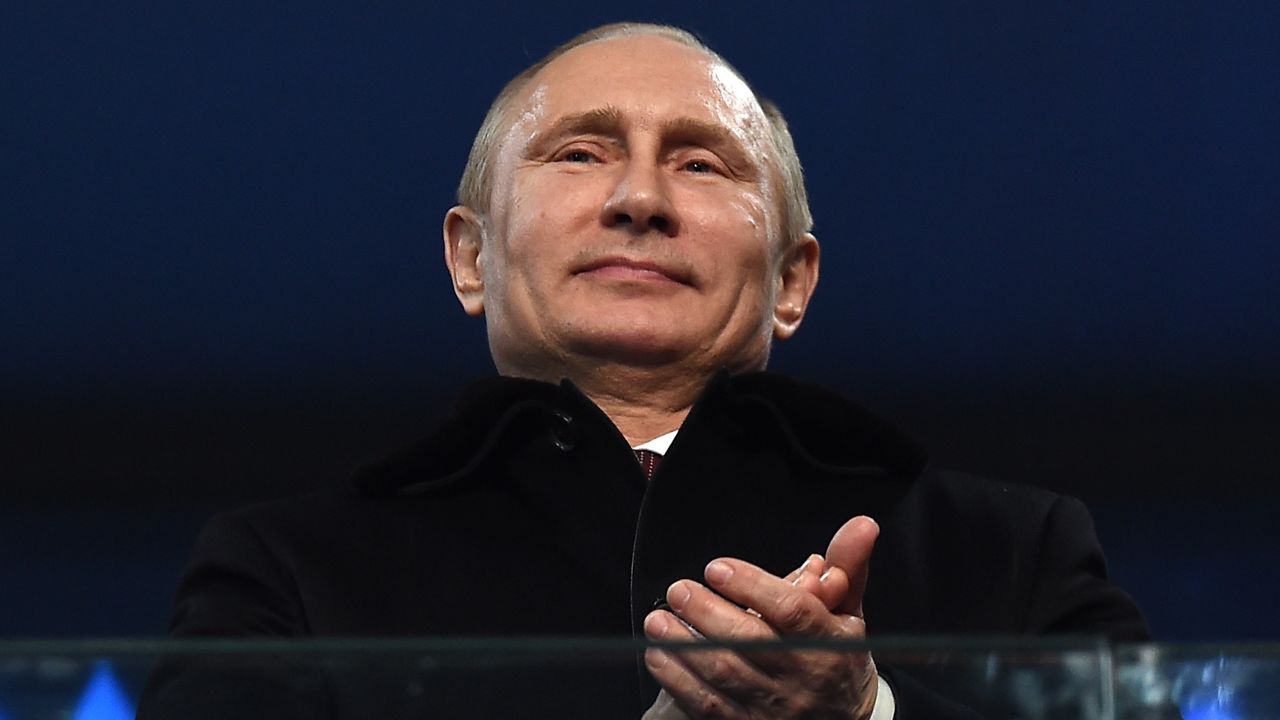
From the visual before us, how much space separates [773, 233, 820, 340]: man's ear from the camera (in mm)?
1313

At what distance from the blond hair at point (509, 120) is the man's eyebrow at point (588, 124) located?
0.21 feet

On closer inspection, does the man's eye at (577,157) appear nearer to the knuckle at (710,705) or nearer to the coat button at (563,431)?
the coat button at (563,431)

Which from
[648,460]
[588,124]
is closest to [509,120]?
[588,124]

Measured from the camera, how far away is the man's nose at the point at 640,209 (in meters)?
1.18

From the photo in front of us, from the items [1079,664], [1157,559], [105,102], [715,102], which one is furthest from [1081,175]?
[1079,664]

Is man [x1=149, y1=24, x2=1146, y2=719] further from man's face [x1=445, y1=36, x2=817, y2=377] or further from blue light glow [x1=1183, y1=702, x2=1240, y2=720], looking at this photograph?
blue light glow [x1=1183, y1=702, x2=1240, y2=720]

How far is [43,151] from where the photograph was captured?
180cm

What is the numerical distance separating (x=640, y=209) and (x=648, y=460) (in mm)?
166

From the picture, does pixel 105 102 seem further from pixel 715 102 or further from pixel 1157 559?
pixel 1157 559

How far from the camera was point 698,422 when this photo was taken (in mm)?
1112

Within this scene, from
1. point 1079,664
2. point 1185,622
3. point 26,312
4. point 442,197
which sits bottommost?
point 1185,622

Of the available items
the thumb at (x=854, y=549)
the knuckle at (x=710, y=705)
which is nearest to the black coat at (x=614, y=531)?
the thumb at (x=854, y=549)

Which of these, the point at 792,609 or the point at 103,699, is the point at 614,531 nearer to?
the point at 792,609

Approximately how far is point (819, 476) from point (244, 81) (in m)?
0.93
